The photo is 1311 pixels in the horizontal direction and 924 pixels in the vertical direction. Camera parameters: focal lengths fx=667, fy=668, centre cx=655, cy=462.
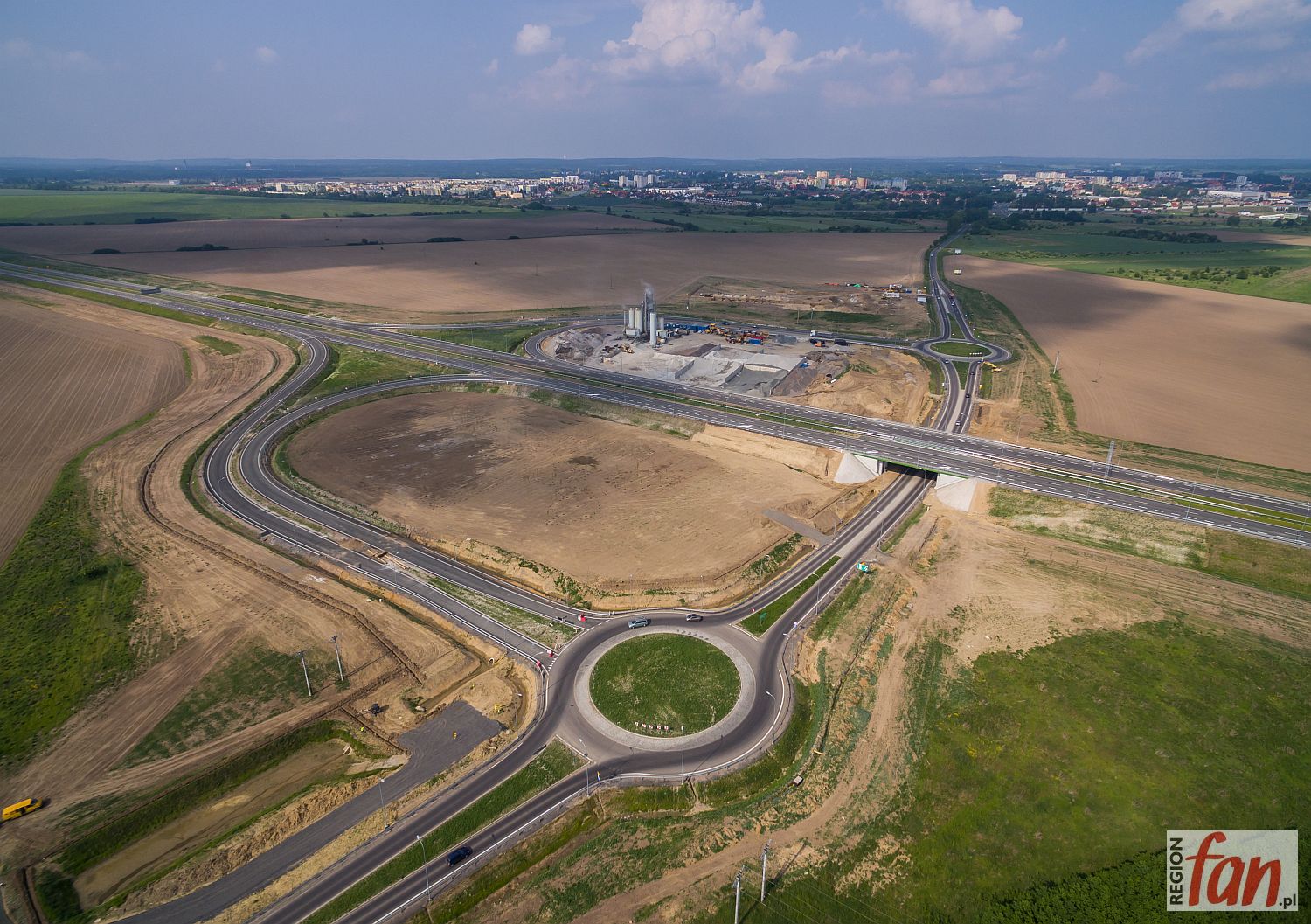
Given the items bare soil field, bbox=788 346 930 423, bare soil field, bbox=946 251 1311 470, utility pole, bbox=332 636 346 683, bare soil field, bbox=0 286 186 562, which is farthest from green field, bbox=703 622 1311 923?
bare soil field, bbox=0 286 186 562

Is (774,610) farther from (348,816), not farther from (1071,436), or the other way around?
(1071,436)

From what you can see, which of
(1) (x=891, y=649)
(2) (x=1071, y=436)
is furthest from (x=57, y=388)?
(2) (x=1071, y=436)

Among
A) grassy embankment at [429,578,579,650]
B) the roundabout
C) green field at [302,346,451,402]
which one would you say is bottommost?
the roundabout

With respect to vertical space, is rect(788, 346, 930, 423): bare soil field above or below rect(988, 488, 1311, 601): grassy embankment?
above

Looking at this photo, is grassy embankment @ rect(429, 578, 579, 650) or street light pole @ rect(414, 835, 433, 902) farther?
grassy embankment @ rect(429, 578, 579, 650)

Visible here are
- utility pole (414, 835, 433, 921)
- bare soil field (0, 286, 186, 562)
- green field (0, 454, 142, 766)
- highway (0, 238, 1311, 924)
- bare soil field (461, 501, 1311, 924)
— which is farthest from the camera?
bare soil field (0, 286, 186, 562)

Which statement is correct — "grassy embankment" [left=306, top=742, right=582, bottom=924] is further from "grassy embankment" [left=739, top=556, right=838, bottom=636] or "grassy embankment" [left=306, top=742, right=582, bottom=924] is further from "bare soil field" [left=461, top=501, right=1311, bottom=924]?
"grassy embankment" [left=739, top=556, right=838, bottom=636]
